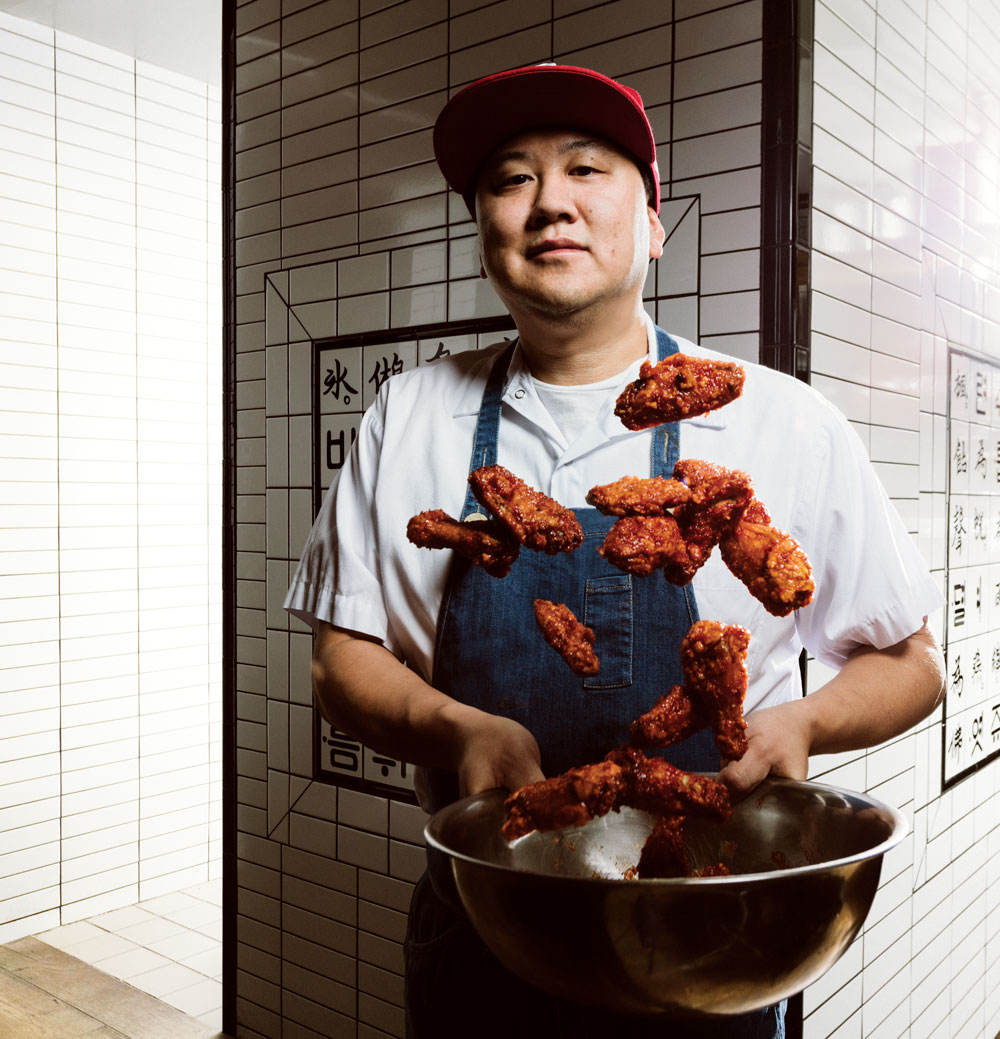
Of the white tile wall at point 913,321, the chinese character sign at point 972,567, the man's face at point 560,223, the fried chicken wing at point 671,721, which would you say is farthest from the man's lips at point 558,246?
the chinese character sign at point 972,567

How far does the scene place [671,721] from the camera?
98 cm

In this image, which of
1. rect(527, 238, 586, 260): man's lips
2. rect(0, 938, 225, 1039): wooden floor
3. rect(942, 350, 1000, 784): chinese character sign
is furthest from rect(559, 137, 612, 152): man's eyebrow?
rect(0, 938, 225, 1039): wooden floor

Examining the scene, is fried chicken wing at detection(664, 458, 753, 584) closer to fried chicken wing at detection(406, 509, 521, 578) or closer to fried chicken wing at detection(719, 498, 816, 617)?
fried chicken wing at detection(719, 498, 816, 617)

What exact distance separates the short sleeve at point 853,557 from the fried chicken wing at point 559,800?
1.17 ft

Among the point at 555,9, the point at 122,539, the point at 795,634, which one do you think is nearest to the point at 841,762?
the point at 795,634

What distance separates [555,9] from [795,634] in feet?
4.03

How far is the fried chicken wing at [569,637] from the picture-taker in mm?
1053

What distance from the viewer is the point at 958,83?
2.12 meters

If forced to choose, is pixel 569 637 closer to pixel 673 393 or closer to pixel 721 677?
pixel 721 677

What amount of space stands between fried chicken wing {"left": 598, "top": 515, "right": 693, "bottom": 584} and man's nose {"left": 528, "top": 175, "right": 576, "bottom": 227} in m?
0.34

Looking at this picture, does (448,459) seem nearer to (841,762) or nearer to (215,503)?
(841,762)

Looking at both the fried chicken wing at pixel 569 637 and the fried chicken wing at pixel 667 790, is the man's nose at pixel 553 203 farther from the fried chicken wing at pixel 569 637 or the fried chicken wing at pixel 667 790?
Result: the fried chicken wing at pixel 667 790

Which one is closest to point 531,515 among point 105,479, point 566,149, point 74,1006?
point 566,149

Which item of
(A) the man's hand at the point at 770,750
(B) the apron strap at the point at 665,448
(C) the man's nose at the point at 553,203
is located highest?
(C) the man's nose at the point at 553,203
